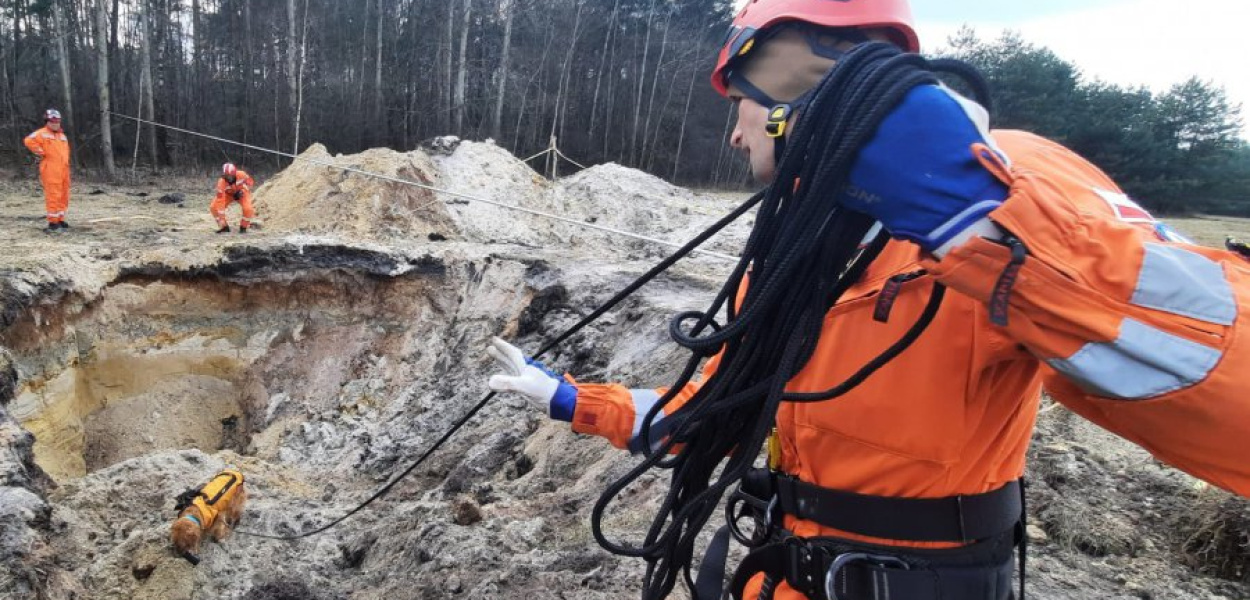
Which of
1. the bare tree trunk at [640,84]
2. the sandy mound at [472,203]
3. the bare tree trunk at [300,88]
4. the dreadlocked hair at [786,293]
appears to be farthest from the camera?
the bare tree trunk at [640,84]

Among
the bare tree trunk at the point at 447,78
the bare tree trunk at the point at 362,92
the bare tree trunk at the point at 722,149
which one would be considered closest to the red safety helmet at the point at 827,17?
the bare tree trunk at the point at 447,78

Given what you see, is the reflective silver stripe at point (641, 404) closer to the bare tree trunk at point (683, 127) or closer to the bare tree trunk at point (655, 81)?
the bare tree trunk at point (655, 81)

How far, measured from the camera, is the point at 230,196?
423 inches

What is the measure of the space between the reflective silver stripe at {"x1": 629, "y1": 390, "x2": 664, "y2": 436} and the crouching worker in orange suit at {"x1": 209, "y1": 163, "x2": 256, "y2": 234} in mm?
10679

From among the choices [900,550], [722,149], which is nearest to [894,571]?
[900,550]

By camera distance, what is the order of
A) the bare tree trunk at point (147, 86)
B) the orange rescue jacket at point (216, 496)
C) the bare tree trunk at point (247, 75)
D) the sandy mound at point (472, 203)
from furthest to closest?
the bare tree trunk at point (247, 75) → the bare tree trunk at point (147, 86) → the sandy mound at point (472, 203) → the orange rescue jacket at point (216, 496)

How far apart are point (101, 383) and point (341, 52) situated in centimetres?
2019

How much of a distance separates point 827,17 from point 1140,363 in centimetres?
84

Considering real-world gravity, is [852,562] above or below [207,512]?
above

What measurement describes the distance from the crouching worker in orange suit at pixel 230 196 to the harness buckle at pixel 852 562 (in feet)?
37.4

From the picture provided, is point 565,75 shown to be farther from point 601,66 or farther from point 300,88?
point 300,88

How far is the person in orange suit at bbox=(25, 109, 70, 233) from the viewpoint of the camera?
990cm

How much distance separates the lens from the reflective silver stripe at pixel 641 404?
185cm

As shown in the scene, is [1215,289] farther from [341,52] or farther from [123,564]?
[341,52]
